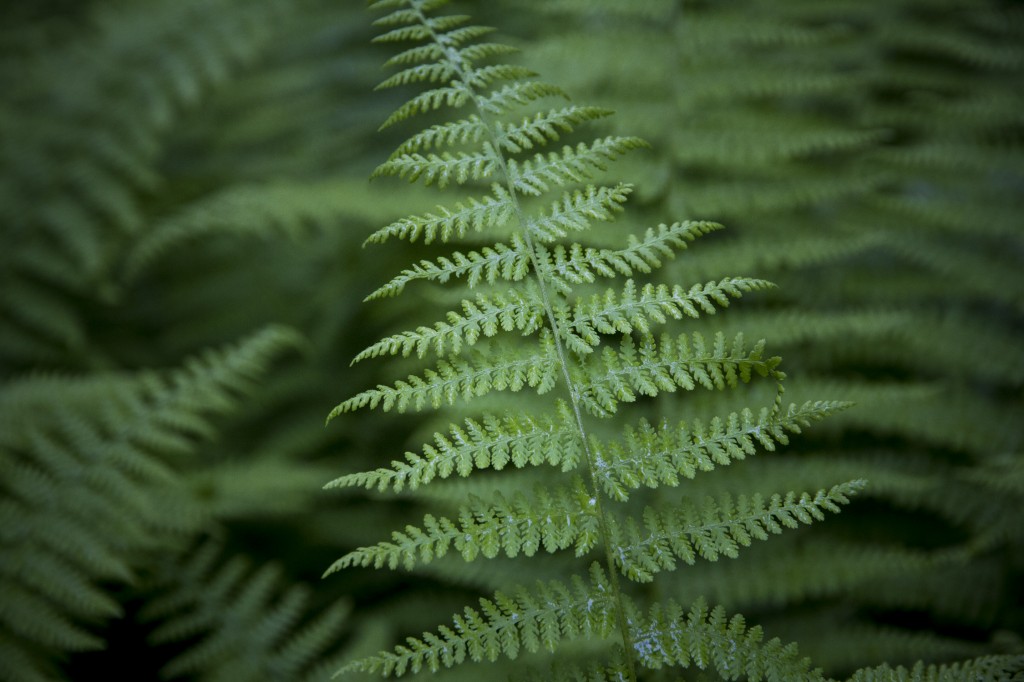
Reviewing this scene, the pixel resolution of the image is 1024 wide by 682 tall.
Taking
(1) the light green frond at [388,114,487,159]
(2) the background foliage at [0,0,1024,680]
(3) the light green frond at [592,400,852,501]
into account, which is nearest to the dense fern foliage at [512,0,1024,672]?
(2) the background foliage at [0,0,1024,680]

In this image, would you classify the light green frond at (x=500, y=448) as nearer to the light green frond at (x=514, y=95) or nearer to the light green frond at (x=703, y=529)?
the light green frond at (x=703, y=529)

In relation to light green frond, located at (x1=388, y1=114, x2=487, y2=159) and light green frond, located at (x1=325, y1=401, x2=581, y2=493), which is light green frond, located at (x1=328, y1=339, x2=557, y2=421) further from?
light green frond, located at (x1=388, y1=114, x2=487, y2=159)

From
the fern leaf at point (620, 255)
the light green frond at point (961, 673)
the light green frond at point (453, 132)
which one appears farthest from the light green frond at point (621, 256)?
the light green frond at point (961, 673)

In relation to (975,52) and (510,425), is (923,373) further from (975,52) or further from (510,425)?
(510,425)

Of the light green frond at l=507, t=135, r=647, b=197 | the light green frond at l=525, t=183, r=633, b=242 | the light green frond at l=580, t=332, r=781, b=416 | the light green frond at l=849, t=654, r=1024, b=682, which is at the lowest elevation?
the light green frond at l=849, t=654, r=1024, b=682

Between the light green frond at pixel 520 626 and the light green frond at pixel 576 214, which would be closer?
the light green frond at pixel 520 626

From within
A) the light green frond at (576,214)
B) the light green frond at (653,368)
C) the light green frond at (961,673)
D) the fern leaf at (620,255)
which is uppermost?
the light green frond at (576,214)

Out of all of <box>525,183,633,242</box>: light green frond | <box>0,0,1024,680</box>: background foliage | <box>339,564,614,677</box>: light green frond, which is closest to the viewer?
<box>339,564,614,677</box>: light green frond
